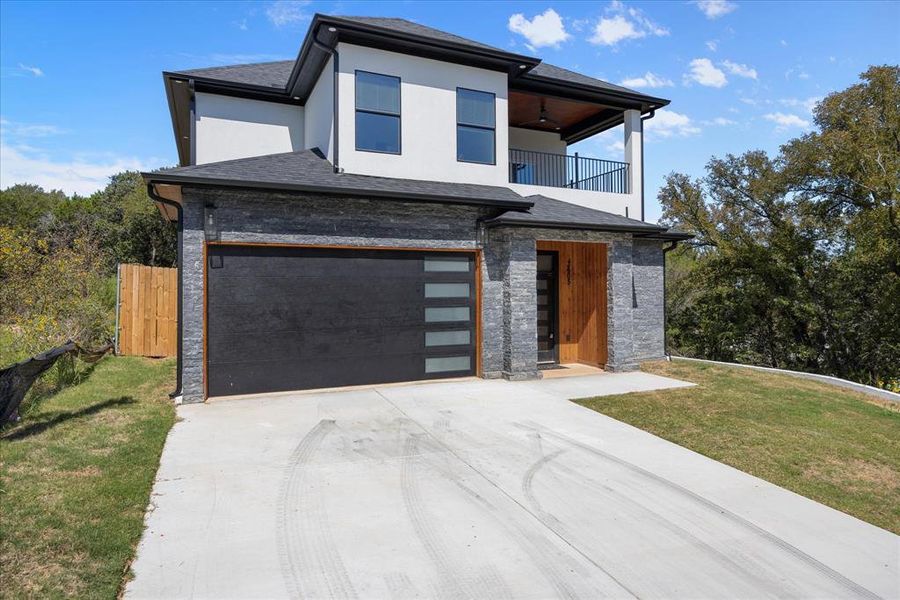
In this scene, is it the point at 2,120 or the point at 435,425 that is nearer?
the point at 435,425

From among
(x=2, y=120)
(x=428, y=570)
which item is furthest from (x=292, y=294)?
(x=2, y=120)

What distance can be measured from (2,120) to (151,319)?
7.92m

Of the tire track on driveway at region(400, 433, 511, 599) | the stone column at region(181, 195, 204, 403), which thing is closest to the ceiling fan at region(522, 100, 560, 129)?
the stone column at region(181, 195, 204, 403)

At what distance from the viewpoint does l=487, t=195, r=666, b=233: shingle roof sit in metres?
9.90

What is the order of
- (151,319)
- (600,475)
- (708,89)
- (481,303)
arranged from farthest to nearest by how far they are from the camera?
(708,89)
(151,319)
(481,303)
(600,475)

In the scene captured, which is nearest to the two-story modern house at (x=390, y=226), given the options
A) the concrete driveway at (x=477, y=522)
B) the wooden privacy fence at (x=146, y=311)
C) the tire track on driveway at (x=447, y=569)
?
the concrete driveway at (x=477, y=522)

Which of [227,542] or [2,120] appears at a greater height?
[2,120]

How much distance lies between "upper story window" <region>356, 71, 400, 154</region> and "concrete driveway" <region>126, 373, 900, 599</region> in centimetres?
570

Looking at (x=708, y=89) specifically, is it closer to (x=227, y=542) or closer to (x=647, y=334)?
(x=647, y=334)

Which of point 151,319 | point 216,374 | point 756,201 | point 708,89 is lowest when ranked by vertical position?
point 216,374

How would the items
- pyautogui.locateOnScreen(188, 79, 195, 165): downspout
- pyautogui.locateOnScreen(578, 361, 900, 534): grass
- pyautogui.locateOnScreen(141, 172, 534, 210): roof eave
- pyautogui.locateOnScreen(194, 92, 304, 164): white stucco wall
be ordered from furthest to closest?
1. pyautogui.locateOnScreen(194, 92, 304, 164): white stucco wall
2. pyautogui.locateOnScreen(188, 79, 195, 165): downspout
3. pyautogui.locateOnScreen(141, 172, 534, 210): roof eave
4. pyautogui.locateOnScreen(578, 361, 900, 534): grass

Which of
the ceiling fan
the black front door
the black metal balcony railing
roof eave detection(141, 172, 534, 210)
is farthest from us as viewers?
the ceiling fan

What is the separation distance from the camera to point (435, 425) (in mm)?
6863

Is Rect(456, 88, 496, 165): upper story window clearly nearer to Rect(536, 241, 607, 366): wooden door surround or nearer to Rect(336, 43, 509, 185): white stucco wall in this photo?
Rect(336, 43, 509, 185): white stucco wall
